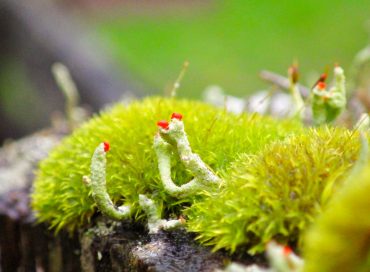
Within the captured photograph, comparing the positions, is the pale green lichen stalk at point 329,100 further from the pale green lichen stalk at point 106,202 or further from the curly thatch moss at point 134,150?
the pale green lichen stalk at point 106,202

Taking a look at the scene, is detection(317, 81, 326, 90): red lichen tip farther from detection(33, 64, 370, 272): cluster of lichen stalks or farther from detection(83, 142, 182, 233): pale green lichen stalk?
detection(83, 142, 182, 233): pale green lichen stalk

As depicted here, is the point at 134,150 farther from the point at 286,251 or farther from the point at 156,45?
the point at 156,45

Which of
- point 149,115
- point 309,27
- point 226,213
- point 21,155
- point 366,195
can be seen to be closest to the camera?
point 366,195

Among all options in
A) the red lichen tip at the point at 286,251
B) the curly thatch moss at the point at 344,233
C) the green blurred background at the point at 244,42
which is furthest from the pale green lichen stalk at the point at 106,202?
the green blurred background at the point at 244,42

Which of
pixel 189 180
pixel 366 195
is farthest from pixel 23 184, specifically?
pixel 366 195

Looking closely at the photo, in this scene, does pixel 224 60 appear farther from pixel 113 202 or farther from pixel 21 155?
pixel 113 202

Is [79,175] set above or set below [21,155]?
below

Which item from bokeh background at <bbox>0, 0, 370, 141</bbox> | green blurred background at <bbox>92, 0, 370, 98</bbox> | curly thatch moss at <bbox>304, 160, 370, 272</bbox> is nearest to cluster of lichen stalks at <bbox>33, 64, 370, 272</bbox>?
curly thatch moss at <bbox>304, 160, 370, 272</bbox>
